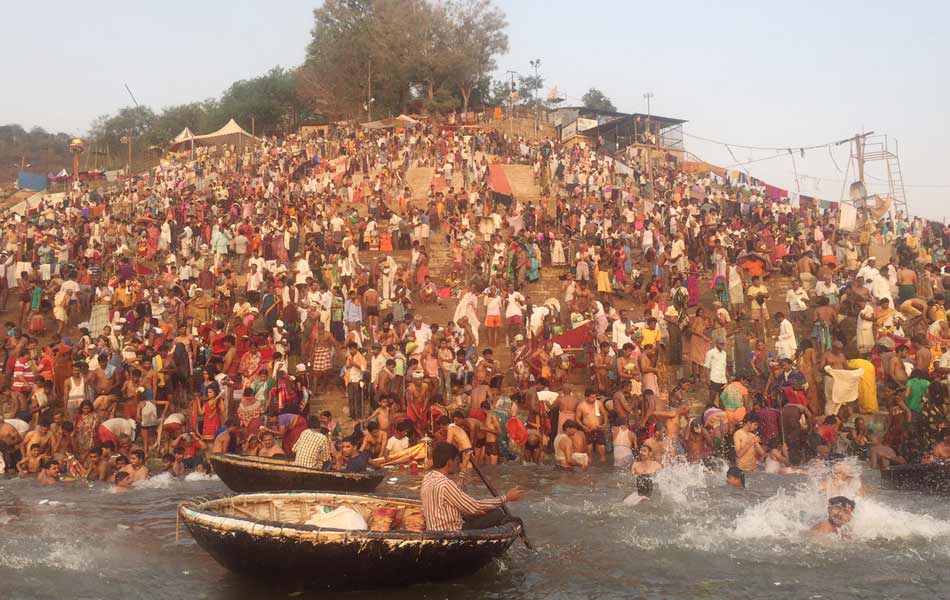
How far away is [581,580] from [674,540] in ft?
4.92

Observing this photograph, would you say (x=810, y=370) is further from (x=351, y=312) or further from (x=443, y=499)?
(x=443, y=499)

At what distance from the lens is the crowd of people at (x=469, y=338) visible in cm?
1314

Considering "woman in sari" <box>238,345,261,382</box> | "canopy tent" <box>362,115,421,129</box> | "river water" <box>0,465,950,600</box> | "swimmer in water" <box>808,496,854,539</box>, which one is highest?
"canopy tent" <box>362,115,421,129</box>

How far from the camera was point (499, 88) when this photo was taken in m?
56.4

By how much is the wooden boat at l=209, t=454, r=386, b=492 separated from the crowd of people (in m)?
0.48

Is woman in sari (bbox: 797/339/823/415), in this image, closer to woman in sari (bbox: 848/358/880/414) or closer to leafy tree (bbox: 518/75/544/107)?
woman in sari (bbox: 848/358/880/414)

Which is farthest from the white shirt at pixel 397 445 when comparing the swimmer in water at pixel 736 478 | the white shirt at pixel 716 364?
the white shirt at pixel 716 364

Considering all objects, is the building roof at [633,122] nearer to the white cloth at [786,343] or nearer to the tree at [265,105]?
the tree at [265,105]

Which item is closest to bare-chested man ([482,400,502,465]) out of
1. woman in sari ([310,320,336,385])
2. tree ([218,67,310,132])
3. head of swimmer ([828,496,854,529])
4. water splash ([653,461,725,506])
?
water splash ([653,461,725,506])

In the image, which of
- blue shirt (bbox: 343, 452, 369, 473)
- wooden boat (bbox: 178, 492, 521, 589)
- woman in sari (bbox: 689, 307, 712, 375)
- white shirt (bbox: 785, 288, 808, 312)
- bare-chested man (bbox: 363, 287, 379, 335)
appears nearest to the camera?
wooden boat (bbox: 178, 492, 521, 589)

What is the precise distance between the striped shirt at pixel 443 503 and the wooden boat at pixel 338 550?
0.89 feet

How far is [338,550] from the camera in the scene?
781 centimetres

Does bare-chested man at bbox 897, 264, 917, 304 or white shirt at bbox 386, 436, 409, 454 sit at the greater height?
bare-chested man at bbox 897, 264, 917, 304

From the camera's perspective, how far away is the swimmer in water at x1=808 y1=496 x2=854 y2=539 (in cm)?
927
